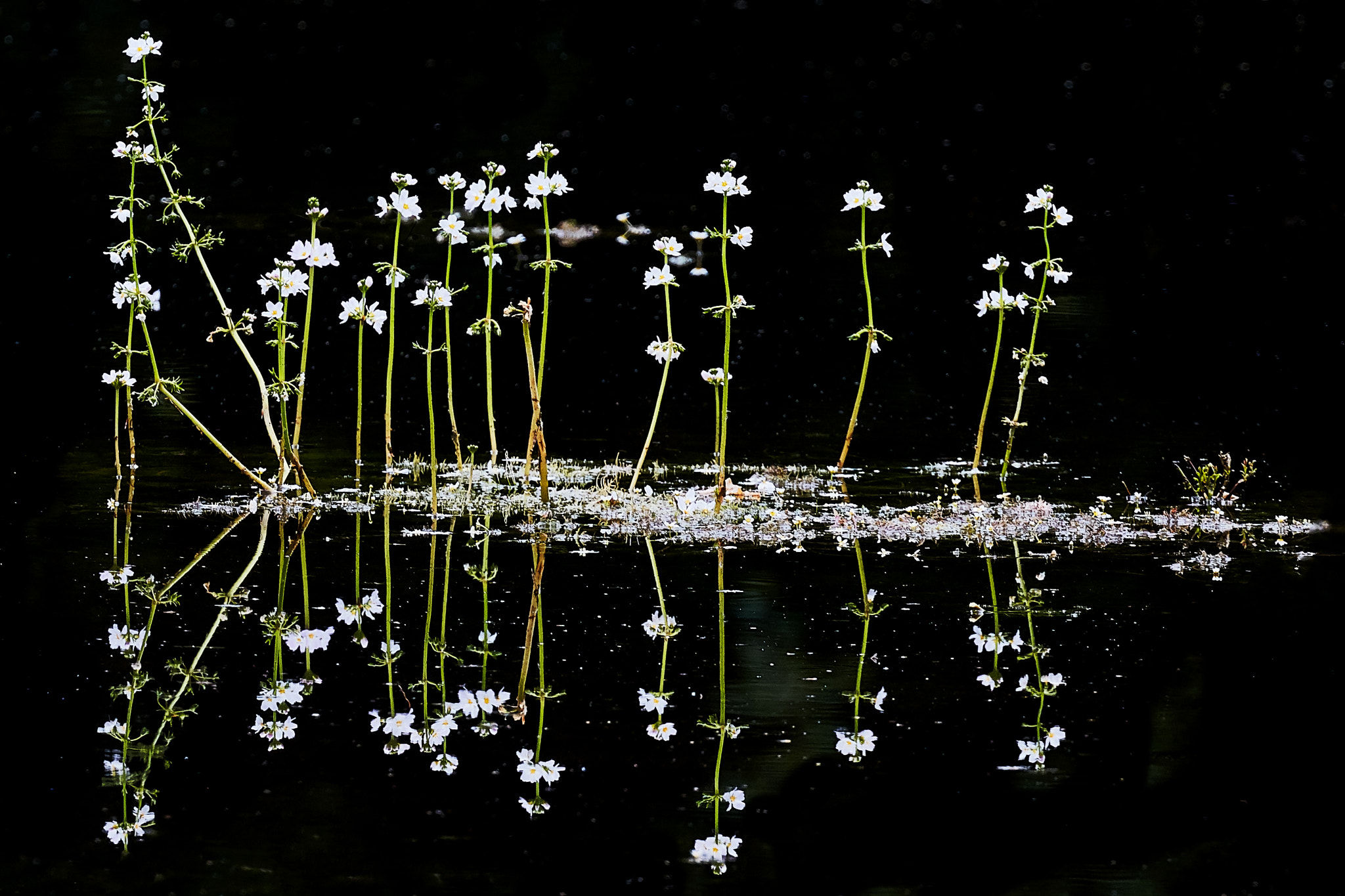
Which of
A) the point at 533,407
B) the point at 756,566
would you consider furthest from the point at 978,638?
the point at 533,407

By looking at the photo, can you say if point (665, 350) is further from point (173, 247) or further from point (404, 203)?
point (173, 247)

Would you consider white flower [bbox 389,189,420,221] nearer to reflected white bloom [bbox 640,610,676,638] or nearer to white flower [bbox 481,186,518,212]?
white flower [bbox 481,186,518,212]

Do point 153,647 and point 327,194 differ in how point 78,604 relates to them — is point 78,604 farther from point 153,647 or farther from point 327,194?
point 327,194

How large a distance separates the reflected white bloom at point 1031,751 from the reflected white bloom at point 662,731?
43.2 inches

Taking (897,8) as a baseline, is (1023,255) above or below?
below

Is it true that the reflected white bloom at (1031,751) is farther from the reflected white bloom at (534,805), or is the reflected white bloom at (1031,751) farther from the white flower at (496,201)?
the white flower at (496,201)

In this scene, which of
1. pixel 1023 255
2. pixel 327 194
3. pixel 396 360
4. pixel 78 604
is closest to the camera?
pixel 78 604

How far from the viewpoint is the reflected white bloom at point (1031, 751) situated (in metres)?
5.15

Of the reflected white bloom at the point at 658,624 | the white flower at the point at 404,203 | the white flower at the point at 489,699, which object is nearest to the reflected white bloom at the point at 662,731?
the white flower at the point at 489,699

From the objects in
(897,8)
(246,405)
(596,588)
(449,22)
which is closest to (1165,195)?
(897,8)

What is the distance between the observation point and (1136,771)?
5090 millimetres

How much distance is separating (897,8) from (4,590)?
114ft

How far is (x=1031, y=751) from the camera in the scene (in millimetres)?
5207

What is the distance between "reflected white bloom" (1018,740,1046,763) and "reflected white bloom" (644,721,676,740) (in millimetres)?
1098
